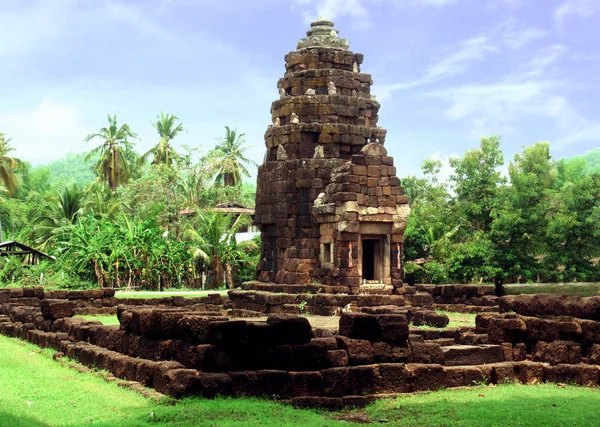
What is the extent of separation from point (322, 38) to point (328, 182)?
492cm

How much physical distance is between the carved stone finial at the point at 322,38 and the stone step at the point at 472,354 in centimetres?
1408

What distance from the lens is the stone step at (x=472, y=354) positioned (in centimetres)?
→ 1187

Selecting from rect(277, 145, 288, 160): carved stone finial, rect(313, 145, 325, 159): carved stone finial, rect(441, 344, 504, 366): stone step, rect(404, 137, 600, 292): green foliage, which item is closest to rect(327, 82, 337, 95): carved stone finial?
rect(313, 145, 325, 159): carved stone finial

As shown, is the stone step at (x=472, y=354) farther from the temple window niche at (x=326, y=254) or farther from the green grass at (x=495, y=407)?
the temple window niche at (x=326, y=254)

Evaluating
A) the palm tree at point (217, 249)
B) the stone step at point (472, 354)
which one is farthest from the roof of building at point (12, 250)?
the stone step at point (472, 354)

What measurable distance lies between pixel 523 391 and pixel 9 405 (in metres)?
6.79

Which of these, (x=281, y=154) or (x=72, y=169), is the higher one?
(x=72, y=169)

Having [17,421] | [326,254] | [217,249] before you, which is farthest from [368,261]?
[17,421]

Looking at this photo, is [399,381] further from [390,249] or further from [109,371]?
[390,249]

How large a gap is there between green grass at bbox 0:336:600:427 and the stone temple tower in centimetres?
1043

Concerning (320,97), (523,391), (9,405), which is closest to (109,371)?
(9,405)

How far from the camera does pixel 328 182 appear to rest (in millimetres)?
22688

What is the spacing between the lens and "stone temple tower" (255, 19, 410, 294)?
70.5 feet

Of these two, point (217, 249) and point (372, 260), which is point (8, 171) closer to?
point (217, 249)
